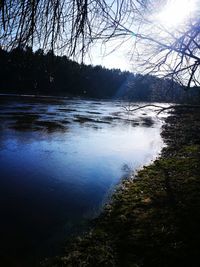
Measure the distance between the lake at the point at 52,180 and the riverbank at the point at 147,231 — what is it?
0.66m

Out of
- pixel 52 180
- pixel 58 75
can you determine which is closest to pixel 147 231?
pixel 58 75

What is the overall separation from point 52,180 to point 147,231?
19.6ft

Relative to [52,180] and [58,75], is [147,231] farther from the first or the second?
[52,180]

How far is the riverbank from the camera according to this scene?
6.30 metres

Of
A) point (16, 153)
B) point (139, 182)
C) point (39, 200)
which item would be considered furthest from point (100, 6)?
point (16, 153)

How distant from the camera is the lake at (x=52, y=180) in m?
7.87

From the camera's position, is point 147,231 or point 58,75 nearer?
point 58,75

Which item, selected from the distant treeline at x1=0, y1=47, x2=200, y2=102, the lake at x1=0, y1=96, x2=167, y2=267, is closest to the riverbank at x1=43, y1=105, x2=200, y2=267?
the lake at x1=0, y1=96, x2=167, y2=267

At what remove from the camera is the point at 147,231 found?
24.0 feet

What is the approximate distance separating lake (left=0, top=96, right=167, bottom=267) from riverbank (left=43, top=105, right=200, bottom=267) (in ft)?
2.18

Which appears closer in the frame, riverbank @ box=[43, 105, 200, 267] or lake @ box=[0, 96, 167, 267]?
riverbank @ box=[43, 105, 200, 267]

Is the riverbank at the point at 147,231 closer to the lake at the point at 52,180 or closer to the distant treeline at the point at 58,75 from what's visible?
the lake at the point at 52,180

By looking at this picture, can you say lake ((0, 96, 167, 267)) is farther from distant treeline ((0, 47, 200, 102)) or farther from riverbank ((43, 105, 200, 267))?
distant treeline ((0, 47, 200, 102))

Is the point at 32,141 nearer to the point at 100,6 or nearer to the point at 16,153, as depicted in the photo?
the point at 16,153
